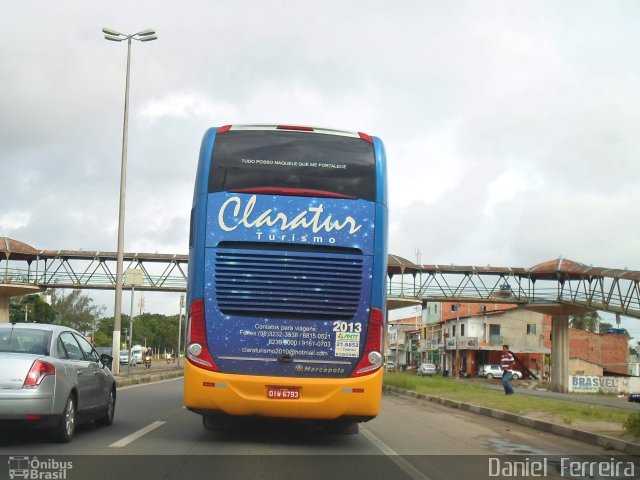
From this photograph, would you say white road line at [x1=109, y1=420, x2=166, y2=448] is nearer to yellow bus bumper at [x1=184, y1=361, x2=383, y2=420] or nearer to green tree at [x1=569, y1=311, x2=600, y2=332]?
yellow bus bumper at [x1=184, y1=361, x2=383, y2=420]

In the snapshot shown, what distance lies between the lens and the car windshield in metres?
9.64

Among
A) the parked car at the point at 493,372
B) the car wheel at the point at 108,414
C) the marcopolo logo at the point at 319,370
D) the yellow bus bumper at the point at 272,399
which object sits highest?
the marcopolo logo at the point at 319,370

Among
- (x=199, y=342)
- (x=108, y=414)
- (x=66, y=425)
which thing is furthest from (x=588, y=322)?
(x=66, y=425)

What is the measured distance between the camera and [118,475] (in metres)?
7.66

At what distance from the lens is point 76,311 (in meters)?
101

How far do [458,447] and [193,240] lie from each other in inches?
200

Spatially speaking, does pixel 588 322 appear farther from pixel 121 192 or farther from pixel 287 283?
pixel 287 283

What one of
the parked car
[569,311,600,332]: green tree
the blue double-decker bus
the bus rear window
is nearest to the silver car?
the blue double-decker bus

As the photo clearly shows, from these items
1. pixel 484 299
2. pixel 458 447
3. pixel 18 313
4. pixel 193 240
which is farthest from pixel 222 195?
pixel 18 313

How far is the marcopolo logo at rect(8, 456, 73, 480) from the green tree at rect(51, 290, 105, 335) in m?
92.6

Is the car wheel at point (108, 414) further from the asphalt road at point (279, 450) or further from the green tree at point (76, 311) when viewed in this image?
the green tree at point (76, 311)

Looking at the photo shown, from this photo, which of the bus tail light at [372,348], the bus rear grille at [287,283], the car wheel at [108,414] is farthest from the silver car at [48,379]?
the bus tail light at [372,348]

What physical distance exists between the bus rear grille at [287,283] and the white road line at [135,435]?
2.35m
